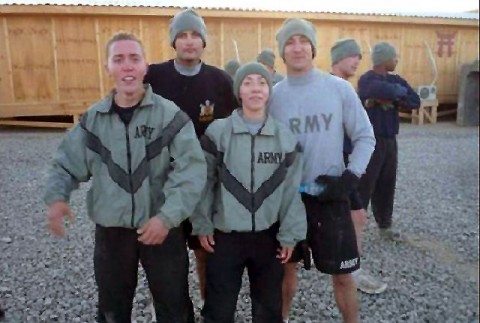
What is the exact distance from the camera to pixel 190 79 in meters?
2.47

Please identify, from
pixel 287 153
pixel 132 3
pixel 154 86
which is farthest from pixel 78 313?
pixel 132 3

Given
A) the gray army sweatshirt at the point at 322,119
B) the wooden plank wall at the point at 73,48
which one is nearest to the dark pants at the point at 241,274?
the gray army sweatshirt at the point at 322,119

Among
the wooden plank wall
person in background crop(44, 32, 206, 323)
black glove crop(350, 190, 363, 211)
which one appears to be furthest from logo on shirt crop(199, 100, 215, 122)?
the wooden plank wall

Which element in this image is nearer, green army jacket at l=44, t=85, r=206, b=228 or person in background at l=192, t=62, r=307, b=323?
green army jacket at l=44, t=85, r=206, b=228

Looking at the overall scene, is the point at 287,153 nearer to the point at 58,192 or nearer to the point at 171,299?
the point at 171,299

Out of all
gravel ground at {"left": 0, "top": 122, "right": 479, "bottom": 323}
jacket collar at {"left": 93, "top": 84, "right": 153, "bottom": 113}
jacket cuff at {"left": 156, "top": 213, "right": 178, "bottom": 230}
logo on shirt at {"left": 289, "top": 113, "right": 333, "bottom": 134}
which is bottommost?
gravel ground at {"left": 0, "top": 122, "right": 479, "bottom": 323}

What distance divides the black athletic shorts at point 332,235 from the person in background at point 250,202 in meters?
0.15

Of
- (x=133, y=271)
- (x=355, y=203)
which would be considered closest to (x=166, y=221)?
(x=133, y=271)

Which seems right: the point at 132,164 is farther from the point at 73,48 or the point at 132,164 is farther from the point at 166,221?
the point at 73,48

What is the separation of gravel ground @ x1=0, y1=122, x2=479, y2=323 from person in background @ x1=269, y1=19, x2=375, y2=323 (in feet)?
2.69

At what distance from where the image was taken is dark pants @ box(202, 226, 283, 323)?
7.10ft

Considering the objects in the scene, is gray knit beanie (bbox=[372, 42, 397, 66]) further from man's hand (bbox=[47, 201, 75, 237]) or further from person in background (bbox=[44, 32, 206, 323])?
man's hand (bbox=[47, 201, 75, 237])

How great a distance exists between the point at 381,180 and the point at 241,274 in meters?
2.31

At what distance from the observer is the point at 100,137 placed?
2031 millimetres
